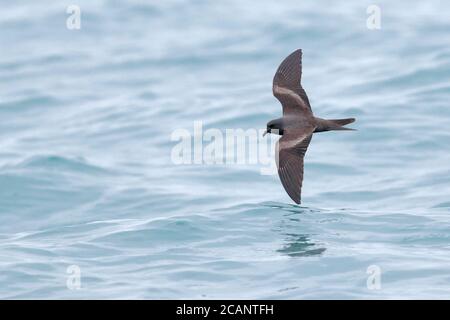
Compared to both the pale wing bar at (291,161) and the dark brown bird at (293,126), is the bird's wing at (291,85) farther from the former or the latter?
the pale wing bar at (291,161)

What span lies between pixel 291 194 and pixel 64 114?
342 inches

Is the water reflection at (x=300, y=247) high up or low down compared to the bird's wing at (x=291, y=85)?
down

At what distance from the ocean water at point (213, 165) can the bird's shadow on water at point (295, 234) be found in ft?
0.13

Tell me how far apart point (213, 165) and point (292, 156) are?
4583 mm

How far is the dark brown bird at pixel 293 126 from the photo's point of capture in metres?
11.0

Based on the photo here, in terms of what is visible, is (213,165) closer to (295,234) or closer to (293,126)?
(295,234)

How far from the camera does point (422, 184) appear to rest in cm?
1427

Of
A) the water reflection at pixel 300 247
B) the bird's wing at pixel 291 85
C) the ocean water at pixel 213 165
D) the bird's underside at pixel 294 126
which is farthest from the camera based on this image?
the bird's wing at pixel 291 85

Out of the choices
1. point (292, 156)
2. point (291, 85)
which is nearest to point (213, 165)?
point (291, 85)

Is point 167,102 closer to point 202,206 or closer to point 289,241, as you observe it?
point 202,206

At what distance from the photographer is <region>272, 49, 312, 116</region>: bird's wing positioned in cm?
1194

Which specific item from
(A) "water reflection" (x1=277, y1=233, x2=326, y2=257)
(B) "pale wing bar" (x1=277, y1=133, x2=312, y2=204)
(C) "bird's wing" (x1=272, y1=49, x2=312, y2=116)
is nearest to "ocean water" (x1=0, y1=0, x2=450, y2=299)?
(A) "water reflection" (x1=277, y1=233, x2=326, y2=257)

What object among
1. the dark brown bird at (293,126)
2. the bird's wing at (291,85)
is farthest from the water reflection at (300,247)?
the bird's wing at (291,85)

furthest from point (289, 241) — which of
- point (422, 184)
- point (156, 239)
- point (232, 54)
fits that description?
point (232, 54)
